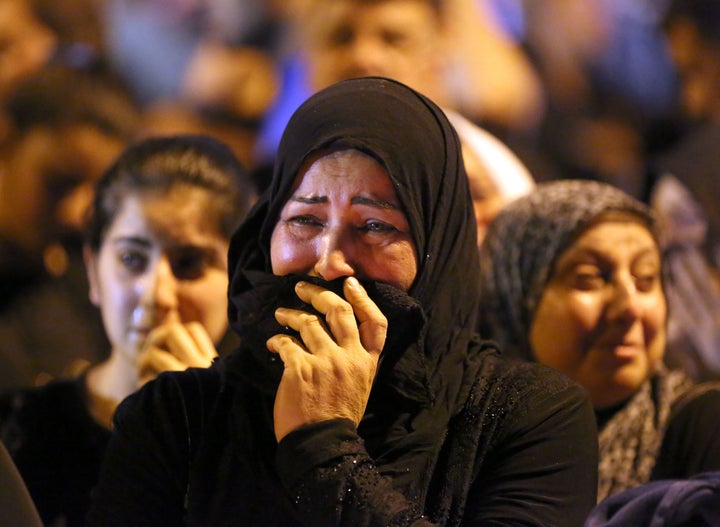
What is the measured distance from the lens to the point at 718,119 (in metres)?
3.93

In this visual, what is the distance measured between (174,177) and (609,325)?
0.95 meters

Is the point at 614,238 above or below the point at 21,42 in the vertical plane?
below

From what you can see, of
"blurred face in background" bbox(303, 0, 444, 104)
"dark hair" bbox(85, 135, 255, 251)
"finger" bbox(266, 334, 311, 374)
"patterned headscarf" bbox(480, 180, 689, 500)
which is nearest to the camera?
"finger" bbox(266, 334, 311, 374)

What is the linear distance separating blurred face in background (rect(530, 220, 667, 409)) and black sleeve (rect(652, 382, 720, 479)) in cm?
12

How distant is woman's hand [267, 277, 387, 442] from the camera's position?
1.64 meters

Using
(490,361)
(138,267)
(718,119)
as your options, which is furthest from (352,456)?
(718,119)

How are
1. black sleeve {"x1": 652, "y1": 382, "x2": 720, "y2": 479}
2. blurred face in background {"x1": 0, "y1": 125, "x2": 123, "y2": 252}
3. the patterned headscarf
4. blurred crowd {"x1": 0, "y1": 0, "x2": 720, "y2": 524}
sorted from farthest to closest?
blurred face in background {"x1": 0, "y1": 125, "x2": 123, "y2": 252}
blurred crowd {"x1": 0, "y1": 0, "x2": 720, "y2": 524}
the patterned headscarf
black sleeve {"x1": 652, "y1": 382, "x2": 720, "y2": 479}

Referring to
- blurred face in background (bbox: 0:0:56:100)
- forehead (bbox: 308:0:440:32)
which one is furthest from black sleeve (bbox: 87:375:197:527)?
blurred face in background (bbox: 0:0:56:100)

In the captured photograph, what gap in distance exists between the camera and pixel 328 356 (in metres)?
1.68

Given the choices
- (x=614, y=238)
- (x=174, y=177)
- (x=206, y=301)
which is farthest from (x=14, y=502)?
(x=614, y=238)

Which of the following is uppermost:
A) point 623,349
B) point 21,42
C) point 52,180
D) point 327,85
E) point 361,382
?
point 21,42

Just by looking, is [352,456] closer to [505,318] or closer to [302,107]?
[302,107]

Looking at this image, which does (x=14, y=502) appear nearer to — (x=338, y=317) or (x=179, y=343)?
(x=338, y=317)

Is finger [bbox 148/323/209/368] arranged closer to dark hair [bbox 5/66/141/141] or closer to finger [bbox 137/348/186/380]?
finger [bbox 137/348/186/380]
